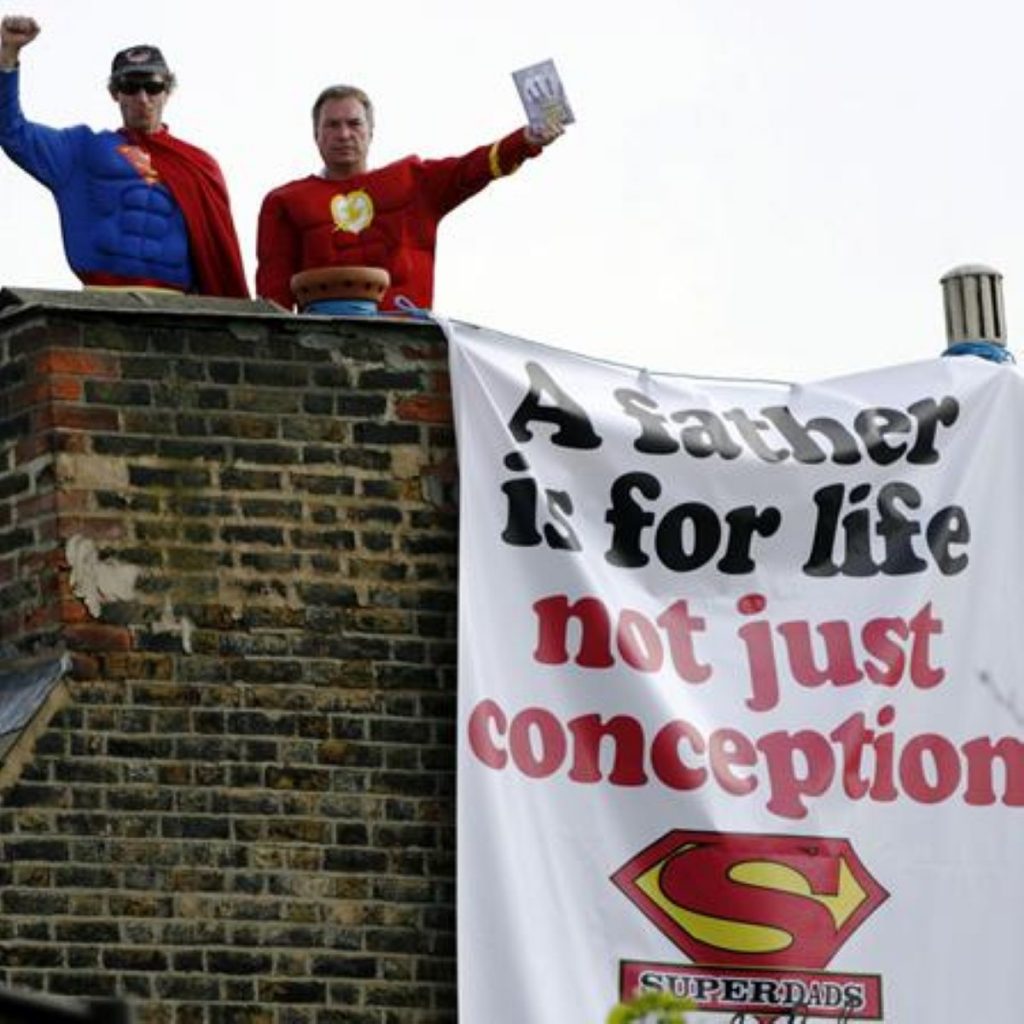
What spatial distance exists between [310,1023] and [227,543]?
5.58 feet

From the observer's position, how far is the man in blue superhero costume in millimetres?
13039

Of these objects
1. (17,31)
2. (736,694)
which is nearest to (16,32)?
(17,31)

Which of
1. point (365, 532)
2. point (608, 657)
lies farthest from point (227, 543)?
point (608, 657)

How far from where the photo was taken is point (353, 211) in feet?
43.4

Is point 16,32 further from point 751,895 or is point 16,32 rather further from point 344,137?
point 751,895

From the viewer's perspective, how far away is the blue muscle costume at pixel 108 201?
13039 millimetres

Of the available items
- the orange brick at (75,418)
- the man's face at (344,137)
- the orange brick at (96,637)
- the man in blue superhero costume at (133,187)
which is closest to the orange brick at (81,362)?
the orange brick at (75,418)

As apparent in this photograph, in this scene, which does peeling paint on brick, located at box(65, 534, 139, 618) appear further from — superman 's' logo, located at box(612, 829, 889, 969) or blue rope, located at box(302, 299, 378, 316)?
superman 's' logo, located at box(612, 829, 889, 969)

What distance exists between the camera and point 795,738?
1262 cm

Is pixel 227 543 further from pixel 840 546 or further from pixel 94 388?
pixel 840 546

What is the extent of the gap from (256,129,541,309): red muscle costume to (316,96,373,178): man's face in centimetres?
5

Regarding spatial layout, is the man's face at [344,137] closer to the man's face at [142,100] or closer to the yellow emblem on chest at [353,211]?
the yellow emblem on chest at [353,211]

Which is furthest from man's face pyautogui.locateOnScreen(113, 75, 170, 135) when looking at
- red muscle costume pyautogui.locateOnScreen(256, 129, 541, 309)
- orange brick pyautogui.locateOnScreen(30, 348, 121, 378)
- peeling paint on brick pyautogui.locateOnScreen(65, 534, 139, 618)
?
peeling paint on brick pyautogui.locateOnScreen(65, 534, 139, 618)

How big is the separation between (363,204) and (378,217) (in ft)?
0.25
